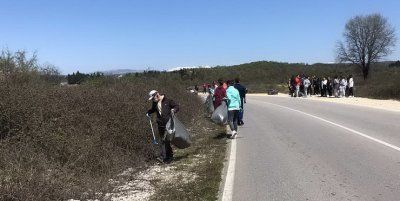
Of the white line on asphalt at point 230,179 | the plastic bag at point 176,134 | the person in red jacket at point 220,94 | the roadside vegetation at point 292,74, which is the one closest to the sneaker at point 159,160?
the plastic bag at point 176,134

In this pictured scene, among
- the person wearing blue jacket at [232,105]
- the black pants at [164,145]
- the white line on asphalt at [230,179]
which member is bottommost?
the white line on asphalt at [230,179]

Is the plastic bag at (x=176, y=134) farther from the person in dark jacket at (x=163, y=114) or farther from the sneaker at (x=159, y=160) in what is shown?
the sneaker at (x=159, y=160)

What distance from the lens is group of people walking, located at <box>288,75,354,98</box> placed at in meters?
42.1

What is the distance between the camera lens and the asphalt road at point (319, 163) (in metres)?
8.45

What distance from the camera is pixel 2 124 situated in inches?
364

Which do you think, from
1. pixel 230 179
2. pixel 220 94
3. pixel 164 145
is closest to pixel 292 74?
pixel 220 94

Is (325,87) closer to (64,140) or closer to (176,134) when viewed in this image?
(176,134)

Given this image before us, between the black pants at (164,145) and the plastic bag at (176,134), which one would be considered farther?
the black pants at (164,145)

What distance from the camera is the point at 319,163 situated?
11.0 metres

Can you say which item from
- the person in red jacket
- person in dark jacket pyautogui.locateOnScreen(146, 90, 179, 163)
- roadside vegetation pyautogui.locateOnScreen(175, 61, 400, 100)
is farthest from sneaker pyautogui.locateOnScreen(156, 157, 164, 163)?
roadside vegetation pyautogui.locateOnScreen(175, 61, 400, 100)

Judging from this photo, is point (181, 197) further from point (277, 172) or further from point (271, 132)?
point (271, 132)

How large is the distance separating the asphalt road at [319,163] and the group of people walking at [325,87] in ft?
77.0

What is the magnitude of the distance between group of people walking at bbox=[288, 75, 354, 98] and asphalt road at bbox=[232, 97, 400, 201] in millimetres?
23468

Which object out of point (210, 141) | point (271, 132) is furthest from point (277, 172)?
point (271, 132)
